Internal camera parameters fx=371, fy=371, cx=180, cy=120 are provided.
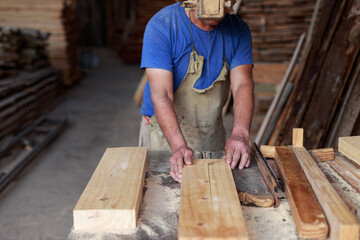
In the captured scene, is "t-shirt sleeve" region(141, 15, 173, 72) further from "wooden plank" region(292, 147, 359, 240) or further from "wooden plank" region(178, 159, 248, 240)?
"wooden plank" region(292, 147, 359, 240)

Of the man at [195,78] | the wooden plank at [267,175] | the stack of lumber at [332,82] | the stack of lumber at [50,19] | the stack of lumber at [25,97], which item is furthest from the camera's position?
the stack of lumber at [50,19]

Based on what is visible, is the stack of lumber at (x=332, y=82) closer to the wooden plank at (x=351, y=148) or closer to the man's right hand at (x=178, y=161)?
the wooden plank at (x=351, y=148)

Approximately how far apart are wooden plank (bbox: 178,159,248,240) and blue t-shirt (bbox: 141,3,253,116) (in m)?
0.83

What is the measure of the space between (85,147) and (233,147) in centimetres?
422

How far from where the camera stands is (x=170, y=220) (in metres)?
1.44

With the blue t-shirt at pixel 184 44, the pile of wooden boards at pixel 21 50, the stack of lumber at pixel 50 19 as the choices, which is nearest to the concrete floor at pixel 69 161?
the stack of lumber at pixel 50 19

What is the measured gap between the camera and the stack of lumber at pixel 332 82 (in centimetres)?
319

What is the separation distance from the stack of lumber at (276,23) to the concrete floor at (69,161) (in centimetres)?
253

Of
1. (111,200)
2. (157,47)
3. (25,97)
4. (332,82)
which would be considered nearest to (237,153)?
(111,200)

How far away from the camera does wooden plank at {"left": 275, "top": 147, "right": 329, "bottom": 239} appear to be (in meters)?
1.27

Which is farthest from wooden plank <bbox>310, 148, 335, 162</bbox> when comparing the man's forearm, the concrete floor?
the concrete floor

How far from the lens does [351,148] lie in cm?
184

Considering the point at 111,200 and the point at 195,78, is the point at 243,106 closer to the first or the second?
the point at 195,78

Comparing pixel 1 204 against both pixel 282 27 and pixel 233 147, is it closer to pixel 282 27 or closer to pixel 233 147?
pixel 233 147
